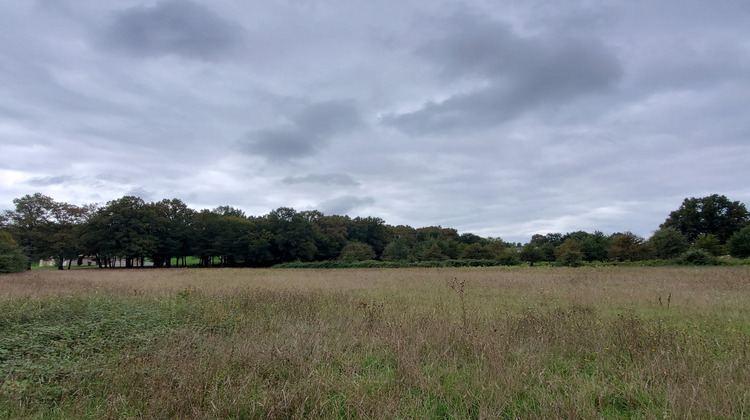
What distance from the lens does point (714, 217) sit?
70.1 metres

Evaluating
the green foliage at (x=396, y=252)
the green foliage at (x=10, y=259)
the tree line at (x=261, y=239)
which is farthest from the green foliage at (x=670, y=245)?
the green foliage at (x=10, y=259)

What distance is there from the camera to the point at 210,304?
9.19 meters

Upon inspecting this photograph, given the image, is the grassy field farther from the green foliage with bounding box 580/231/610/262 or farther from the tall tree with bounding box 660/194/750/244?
Answer: the tall tree with bounding box 660/194/750/244

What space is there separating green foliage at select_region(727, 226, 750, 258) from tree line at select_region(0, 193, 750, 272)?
4.8 inches

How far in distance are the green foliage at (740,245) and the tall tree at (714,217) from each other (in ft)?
106

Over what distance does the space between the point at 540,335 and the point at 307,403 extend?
446 centimetres

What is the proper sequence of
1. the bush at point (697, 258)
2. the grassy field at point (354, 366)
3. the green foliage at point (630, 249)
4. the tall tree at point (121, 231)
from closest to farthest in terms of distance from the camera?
1. the grassy field at point (354, 366)
2. the bush at point (697, 258)
3. the green foliage at point (630, 249)
4. the tall tree at point (121, 231)

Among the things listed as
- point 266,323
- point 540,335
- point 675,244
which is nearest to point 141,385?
point 266,323

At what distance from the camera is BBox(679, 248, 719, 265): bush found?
33.3m

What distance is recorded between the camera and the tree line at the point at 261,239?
152 ft

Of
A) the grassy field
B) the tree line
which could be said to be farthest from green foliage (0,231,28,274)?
the grassy field

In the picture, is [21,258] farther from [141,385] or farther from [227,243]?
[141,385]

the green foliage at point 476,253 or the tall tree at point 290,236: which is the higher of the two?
the tall tree at point 290,236

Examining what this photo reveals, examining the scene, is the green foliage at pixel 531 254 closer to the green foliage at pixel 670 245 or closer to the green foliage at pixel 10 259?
the green foliage at pixel 670 245
